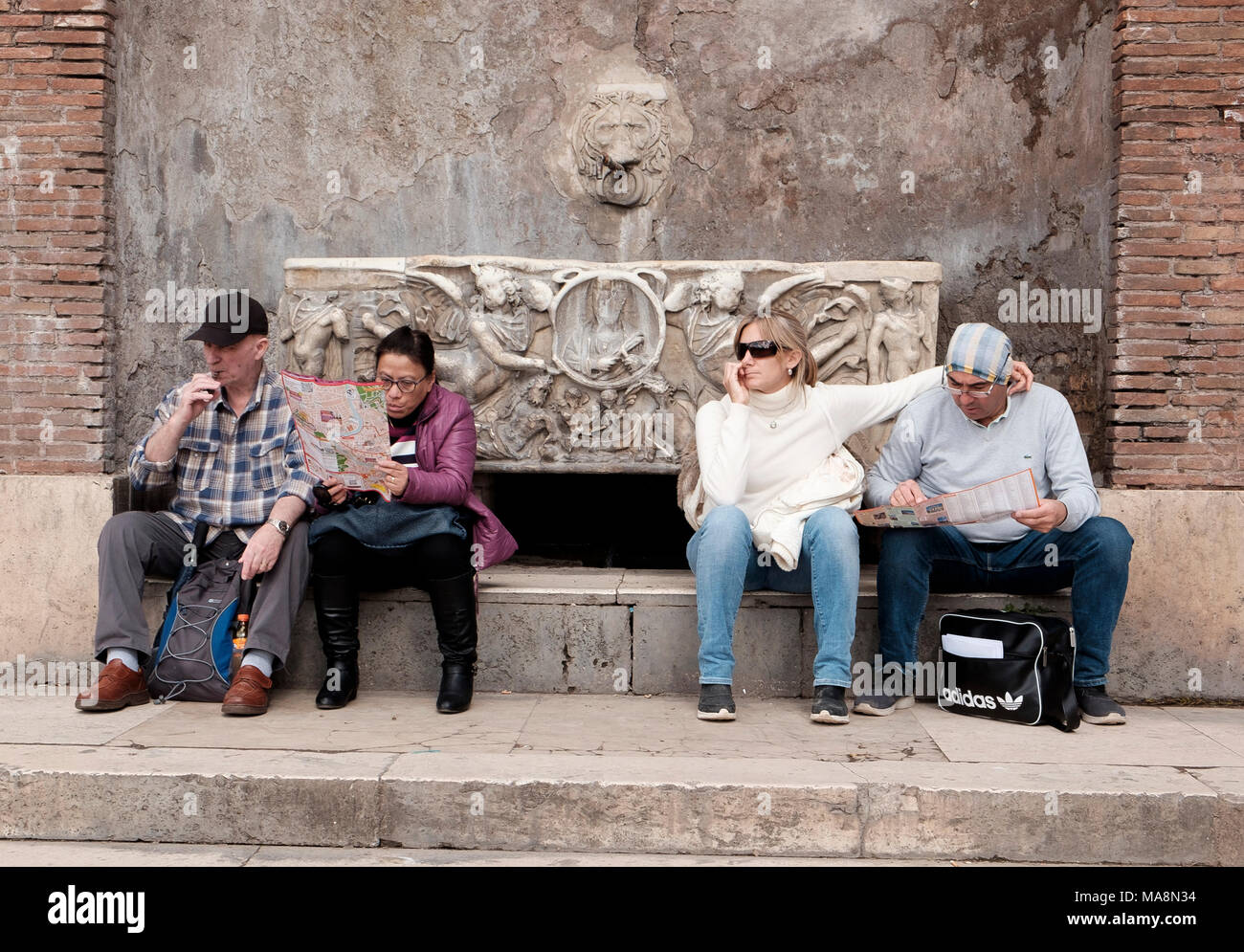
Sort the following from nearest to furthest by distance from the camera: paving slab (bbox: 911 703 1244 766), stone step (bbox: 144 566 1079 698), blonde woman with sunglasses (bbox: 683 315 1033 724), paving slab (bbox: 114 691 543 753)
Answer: paving slab (bbox: 911 703 1244 766)
paving slab (bbox: 114 691 543 753)
blonde woman with sunglasses (bbox: 683 315 1033 724)
stone step (bbox: 144 566 1079 698)

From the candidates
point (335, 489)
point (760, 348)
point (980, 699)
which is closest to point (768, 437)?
point (760, 348)

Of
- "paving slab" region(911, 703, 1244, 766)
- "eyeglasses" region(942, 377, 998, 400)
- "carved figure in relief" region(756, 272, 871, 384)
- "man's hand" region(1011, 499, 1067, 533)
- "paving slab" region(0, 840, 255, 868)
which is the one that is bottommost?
"paving slab" region(0, 840, 255, 868)

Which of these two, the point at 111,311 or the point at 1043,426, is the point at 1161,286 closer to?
the point at 1043,426

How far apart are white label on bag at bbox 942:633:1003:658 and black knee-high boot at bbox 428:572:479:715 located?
188 centimetres

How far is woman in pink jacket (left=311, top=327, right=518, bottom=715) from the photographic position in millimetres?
4785

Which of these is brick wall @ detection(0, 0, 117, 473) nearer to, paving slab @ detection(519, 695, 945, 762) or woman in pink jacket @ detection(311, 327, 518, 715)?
woman in pink jacket @ detection(311, 327, 518, 715)

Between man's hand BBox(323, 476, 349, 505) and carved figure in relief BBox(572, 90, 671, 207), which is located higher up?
carved figure in relief BBox(572, 90, 671, 207)

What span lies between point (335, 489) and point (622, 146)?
2.53 meters

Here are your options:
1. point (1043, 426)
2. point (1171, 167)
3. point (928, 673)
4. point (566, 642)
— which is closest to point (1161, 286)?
point (1171, 167)

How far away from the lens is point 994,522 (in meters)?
4.85

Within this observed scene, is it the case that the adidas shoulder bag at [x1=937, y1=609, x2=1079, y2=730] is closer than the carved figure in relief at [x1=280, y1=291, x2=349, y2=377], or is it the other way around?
the adidas shoulder bag at [x1=937, y1=609, x2=1079, y2=730]

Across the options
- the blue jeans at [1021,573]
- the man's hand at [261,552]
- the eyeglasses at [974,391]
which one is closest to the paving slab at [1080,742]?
the blue jeans at [1021,573]

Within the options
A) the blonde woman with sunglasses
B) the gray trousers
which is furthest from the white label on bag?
the gray trousers

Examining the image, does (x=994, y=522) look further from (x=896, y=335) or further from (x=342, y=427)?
(x=342, y=427)
